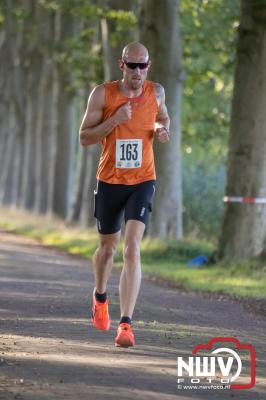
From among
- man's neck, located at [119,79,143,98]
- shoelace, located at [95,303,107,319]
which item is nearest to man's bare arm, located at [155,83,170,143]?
man's neck, located at [119,79,143,98]

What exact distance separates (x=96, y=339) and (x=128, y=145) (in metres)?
1.59

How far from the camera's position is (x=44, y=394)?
752 centimetres

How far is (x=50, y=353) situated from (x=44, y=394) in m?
1.76

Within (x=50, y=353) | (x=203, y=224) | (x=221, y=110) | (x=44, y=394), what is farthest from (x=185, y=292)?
(x=221, y=110)

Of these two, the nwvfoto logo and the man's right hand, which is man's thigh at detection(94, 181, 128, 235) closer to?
the man's right hand

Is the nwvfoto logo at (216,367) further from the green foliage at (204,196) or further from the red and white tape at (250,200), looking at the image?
the green foliage at (204,196)

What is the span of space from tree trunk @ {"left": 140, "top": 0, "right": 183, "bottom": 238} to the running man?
15.5 m

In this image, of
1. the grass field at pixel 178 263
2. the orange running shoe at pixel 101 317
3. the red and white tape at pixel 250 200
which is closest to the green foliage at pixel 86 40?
the grass field at pixel 178 263

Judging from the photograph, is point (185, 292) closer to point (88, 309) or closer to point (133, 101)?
point (88, 309)

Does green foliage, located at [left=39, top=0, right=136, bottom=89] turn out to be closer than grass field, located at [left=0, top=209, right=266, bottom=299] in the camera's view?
No

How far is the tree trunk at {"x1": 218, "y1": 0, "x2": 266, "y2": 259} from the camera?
803 inches

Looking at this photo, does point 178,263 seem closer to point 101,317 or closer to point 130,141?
point 101,317

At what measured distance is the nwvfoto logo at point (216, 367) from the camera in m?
8.44

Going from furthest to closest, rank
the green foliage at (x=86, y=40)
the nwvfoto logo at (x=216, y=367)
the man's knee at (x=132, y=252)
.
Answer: the green foliage at (x=86, y=40) < the man's knee at (x=132, y=252) < the nwvfoto logo at (x=216, y=367)
